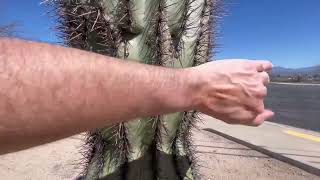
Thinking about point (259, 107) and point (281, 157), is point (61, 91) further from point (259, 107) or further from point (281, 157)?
point (281, 157)

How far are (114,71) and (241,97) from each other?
56 cm

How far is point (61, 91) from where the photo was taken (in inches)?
56.3

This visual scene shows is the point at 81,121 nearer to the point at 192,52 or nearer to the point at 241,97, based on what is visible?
the point at 241,97

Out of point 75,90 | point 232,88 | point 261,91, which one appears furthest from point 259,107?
point 75,90

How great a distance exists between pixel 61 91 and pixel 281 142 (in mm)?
5812

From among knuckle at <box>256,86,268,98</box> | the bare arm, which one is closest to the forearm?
the bare arm

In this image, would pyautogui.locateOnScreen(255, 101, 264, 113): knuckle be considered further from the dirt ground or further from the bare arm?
the dirt ground

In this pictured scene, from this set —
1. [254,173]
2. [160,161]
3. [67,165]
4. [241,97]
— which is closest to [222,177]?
[254,173]

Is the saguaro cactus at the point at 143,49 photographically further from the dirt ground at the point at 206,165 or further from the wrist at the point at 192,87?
the dirt ground at the point at 206,165

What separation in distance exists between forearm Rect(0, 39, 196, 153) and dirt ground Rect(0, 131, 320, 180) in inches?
118

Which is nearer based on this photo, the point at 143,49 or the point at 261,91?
the point at 261,91

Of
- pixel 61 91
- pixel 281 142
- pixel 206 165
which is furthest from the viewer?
pixel 281 142

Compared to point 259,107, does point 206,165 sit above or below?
below

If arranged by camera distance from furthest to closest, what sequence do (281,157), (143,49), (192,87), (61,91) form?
(281,157) → (143,49) → (192,87) → (61,91)
